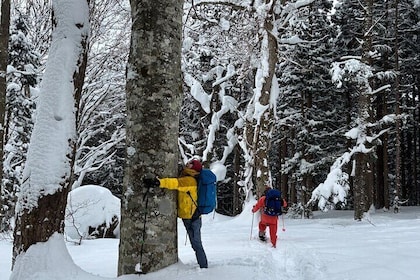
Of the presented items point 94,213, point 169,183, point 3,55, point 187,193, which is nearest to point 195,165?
point 187,193

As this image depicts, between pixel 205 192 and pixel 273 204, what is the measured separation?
162 inches

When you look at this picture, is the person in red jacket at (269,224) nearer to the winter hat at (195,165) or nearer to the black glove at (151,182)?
the winter hat at (195,165)

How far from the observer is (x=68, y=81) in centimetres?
489

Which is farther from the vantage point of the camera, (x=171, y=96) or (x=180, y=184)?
(x=180, y=184)

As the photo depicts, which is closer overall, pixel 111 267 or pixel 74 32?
pixel 74 32

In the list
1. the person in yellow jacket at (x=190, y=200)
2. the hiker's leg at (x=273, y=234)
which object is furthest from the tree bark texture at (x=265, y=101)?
the person in yellow jacket at (x=190, y=200)

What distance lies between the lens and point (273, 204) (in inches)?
362

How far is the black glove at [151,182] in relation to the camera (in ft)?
14.9

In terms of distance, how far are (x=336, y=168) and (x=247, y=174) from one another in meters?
3.50

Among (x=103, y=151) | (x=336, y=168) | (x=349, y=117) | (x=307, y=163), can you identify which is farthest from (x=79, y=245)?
(x=349, y=117)

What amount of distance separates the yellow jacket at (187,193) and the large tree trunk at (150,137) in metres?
0.16

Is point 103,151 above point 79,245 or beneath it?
above

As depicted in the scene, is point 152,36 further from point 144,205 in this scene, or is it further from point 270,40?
point 270,40

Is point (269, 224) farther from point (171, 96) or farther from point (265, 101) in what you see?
point (265, 101)
